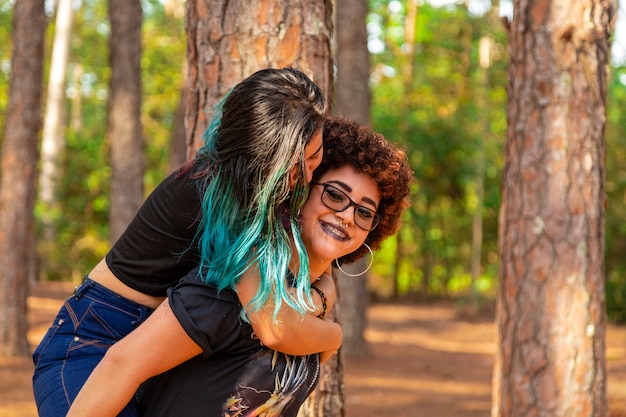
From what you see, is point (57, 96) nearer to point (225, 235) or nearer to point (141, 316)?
point (141, 316)

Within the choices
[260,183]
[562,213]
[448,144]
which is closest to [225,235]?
[260,183]

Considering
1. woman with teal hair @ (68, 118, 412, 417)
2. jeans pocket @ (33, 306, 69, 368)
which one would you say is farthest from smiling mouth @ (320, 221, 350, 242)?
jeans pocket @ (33, 306, 69, 368)

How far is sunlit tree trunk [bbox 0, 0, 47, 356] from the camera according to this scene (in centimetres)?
806

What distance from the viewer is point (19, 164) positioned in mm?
8117

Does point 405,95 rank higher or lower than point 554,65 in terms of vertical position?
higher

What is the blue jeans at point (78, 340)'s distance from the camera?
2258 mm

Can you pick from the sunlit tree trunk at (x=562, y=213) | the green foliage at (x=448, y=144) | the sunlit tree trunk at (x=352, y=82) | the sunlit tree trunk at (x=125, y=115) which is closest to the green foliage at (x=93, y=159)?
the green foliage at (x=448, y=144)

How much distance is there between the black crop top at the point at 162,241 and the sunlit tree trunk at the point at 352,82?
6.87m

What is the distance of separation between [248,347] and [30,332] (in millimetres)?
8492

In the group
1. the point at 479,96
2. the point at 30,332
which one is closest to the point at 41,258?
the point at 30,332

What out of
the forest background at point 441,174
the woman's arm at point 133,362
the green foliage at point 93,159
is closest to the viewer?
the woman's arm at point 133,362

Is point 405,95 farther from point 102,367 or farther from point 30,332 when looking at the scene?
point 102,367

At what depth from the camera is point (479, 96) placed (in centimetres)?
A: 1733

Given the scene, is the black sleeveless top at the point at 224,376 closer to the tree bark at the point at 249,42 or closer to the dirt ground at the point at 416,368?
the tree bark at the point at 249,42
